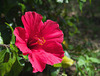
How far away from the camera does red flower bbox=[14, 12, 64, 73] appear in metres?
0.95

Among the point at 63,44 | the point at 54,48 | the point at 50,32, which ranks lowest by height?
the point at 63,44

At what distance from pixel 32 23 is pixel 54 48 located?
259 mm

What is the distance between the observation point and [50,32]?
113 cm

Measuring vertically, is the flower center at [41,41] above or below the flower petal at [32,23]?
below

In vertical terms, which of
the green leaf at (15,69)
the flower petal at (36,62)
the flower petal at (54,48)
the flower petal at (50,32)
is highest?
the flower petal at (50,32)

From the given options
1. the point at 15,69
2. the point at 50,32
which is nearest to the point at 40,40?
the point at 50,32

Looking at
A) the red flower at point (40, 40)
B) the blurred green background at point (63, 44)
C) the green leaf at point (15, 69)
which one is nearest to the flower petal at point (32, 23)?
the red flower at point (40, 40)

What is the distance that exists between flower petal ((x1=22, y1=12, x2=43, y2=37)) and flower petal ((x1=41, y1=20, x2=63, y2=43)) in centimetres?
5

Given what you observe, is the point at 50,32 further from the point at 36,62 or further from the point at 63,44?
the point at 63,44

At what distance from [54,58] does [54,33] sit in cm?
23

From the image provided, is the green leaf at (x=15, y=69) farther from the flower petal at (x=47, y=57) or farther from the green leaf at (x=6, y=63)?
the flower petal at (x=47, y=57)

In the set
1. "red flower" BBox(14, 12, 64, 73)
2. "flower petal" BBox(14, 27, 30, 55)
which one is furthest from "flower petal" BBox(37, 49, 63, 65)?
"flower petal" BBox(14, 27, 30, 55)

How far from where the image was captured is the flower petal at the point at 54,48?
1053 mm

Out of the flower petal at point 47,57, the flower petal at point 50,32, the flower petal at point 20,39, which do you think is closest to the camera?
the flower petal at point 20,39
